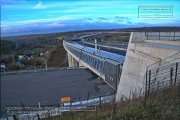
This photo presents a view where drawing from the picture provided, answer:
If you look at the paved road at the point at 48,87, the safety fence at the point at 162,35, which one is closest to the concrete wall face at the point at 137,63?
the safety fence at the point at 162,35

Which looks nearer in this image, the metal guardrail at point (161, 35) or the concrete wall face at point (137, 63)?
the concrete wall face at point (137, 63)

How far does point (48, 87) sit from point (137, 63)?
12.3 m

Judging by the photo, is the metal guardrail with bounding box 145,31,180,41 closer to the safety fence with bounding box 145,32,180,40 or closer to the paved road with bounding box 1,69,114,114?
the safety fence with bounding box 145,32,180,40

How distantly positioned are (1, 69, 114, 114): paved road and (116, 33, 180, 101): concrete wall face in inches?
191

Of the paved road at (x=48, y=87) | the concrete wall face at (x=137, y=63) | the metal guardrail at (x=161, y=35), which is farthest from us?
the paved road at (x=48, y=87)

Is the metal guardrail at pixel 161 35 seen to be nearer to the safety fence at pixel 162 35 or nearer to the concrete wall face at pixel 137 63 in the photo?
the safety fence at pixel 162 35

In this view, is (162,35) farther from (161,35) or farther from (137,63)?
(137,63)

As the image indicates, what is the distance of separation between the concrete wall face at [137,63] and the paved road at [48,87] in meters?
4.86

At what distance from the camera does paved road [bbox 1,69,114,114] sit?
1700cm

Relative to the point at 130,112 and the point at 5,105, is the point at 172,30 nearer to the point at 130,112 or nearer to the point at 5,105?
the point at 130,112

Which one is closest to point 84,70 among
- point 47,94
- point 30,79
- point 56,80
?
point 56,80

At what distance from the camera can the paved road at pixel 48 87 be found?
17005mm

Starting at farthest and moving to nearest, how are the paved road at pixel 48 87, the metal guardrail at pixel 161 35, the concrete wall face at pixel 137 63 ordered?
the paved road at pixel 48 87, the metal guardrail at pixel 161 35, the concrete wall face at pixel 137 63

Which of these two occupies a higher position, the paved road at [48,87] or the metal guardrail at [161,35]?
the metal guardrail at [161,35]
